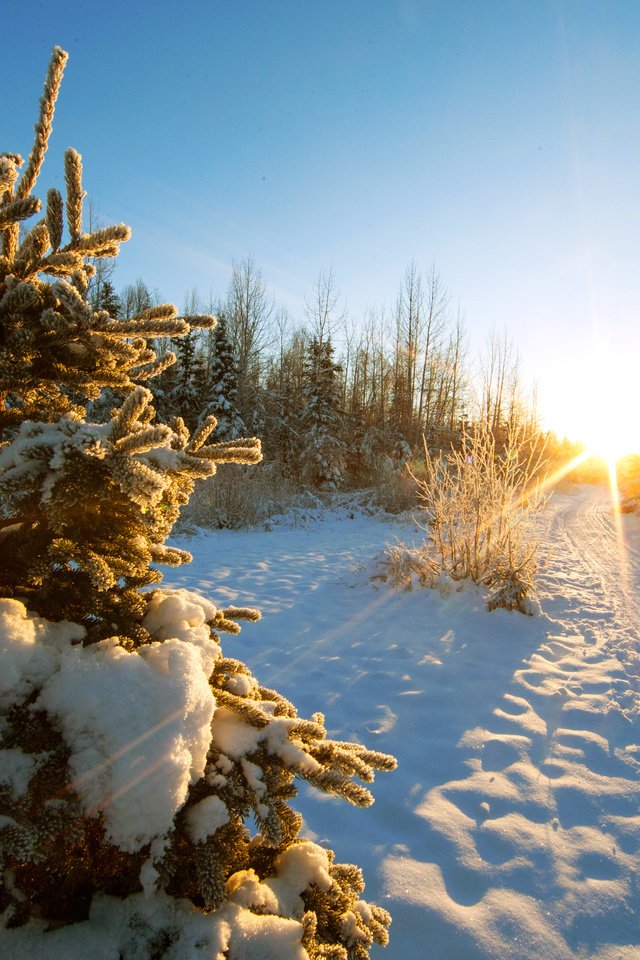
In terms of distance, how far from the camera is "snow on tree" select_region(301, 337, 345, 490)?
17.1m

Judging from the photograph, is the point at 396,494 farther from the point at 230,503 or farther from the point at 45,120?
the point at 45,120

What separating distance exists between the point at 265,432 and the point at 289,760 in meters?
21.3

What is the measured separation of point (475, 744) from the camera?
2.78 metres

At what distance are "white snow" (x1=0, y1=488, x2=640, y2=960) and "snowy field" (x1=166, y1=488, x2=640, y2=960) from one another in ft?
0.03

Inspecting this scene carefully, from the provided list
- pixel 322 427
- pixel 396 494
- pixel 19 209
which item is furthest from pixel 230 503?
pixel 19 209

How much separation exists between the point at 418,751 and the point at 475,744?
0.34m

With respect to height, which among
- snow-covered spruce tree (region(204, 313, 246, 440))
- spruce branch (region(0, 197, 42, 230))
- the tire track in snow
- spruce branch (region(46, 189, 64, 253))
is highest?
snow-covered spruce tree (region(204, 313, 246, 440))

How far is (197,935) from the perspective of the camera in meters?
0.76

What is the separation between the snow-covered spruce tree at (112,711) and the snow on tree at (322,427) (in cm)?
1559

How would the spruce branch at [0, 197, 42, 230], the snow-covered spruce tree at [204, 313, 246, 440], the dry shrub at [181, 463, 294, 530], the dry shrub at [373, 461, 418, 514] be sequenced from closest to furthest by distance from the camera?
the spruce branch at [0, 197, 42, 230] → the dry shrub at [181, 463, 294, 530] → the dry shrub at [373, 461, 418, 514] → the snow-covered spruce tree at [204, 313, 246, 440]

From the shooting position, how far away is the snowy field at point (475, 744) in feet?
5.71

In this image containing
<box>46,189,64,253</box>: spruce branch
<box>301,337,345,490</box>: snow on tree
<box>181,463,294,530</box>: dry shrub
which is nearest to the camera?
<box>46,189,64,253</box>: spruce branch

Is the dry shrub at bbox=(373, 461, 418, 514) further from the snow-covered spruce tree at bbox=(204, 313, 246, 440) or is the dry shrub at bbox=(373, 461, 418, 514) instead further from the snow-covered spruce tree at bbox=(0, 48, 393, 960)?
the snow-covered spruce tree at bbox=(0, 48, 393, 960)

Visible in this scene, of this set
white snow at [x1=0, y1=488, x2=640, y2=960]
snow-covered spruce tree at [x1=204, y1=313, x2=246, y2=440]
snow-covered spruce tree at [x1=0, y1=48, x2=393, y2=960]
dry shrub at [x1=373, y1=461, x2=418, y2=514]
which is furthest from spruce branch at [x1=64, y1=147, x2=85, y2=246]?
snow-covered spruce tree at [x1=204, y1=313, x2=246, y2=440]
